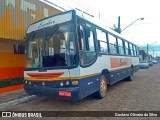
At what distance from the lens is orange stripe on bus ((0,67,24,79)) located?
33.0 ft

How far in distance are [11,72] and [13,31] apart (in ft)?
7.60

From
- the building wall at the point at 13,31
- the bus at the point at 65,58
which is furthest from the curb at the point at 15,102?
the building wall at the point at 13,31

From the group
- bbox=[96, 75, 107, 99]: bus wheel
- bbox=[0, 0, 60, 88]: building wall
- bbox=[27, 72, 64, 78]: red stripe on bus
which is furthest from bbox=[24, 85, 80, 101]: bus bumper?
bbox=[0, 0, 60, 88]: building wall

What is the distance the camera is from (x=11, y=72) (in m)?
10.6

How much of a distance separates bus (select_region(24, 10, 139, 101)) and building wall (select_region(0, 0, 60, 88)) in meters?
2.68

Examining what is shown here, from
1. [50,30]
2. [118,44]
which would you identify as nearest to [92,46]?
[50,30]

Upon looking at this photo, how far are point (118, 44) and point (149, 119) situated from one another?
6091 mm

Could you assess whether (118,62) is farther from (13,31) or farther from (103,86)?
(13,31)

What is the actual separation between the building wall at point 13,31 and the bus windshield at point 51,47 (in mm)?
2794

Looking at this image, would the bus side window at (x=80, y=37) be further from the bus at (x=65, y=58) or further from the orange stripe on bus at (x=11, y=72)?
the orange stripe on bus at (x=11, y=72)

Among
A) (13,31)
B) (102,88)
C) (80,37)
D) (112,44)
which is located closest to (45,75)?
(80,37)

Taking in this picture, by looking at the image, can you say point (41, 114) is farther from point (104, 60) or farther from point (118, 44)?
point (118, 44)

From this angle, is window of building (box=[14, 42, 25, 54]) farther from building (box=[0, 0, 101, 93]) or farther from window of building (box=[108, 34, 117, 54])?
window of building (box=[108, 34, 117, 54])

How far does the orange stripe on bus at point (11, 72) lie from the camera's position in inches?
396
